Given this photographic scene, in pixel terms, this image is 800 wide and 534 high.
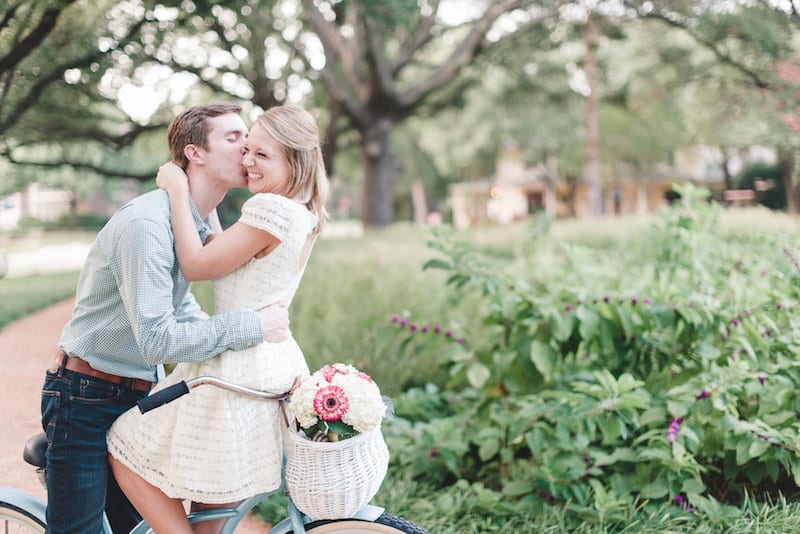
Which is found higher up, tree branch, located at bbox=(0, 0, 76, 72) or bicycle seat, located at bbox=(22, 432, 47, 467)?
tree branch, located at bbox=(0, 0, 76, 72)

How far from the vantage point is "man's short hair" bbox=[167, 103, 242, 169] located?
2.26 meters

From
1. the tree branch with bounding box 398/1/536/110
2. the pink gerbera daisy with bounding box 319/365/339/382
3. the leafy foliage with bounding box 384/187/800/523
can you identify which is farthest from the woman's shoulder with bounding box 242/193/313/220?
the tree branch with bounding box 398/1/536/110

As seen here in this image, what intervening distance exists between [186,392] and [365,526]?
0.64 meters

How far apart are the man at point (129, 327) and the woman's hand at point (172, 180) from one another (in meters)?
0.05

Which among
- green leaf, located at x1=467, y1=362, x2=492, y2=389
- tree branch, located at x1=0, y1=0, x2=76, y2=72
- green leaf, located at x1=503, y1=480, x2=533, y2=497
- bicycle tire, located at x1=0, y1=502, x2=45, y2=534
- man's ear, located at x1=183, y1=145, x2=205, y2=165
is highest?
tree branch, located at x1=0, y1=0, x2=76, y2=72

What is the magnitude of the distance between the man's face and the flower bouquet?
735 millimetres

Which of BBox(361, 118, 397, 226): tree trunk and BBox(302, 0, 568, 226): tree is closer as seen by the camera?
BBox(302, 0, 568, 226): tree

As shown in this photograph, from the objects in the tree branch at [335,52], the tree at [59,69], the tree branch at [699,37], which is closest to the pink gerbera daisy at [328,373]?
the tree at [59,69]

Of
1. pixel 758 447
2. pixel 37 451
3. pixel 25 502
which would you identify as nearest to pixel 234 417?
pixel 37 451

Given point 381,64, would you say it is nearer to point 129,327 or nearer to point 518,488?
point 518,488

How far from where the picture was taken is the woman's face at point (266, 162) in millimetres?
2201

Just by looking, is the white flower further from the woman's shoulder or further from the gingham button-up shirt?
the woman's shoulder

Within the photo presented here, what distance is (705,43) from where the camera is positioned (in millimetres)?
14930

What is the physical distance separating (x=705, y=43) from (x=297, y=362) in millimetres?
15132
